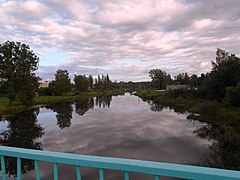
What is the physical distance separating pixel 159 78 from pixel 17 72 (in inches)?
3081

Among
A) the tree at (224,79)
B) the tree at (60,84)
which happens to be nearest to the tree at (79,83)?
the tree at (60,84)

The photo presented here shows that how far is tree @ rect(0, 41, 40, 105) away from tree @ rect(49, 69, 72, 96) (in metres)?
27.2

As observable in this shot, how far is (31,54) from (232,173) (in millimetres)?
39431

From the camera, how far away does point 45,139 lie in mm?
13414

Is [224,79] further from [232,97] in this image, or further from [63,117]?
[63,117]

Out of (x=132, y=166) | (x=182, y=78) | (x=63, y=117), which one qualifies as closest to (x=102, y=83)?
(x=182, y=78)

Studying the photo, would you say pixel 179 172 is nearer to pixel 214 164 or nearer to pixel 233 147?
pixel 214 164

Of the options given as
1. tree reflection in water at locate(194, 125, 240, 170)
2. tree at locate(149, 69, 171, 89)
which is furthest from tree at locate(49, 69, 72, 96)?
tree reflection in water at locate(194, 125, 240, 170)

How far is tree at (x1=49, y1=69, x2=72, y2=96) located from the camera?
62.5m

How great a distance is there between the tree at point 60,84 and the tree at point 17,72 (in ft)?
89.3

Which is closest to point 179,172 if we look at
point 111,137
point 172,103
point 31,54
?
point 111,137

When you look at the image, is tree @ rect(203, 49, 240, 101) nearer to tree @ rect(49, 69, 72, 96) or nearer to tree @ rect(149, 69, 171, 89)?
tree @ rect(49, 69, 72, 96)

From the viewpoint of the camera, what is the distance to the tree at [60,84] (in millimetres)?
62531

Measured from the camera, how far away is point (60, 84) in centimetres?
6253
